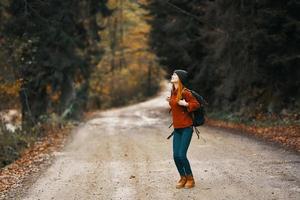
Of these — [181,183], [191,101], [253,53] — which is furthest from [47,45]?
[191,101]

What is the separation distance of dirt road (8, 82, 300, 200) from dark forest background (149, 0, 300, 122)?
9.51 feet

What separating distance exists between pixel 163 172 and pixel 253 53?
29.4 feet

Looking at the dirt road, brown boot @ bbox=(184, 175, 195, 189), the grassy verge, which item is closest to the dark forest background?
the grassy verge

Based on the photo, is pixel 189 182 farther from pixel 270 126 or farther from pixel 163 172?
pixel 270 126

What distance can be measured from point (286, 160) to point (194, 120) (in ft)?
13.5

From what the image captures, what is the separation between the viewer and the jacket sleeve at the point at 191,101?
962 cm

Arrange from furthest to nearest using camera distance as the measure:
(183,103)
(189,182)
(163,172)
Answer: (163,172), (189,182), (183,103)

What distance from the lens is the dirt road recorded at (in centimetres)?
998

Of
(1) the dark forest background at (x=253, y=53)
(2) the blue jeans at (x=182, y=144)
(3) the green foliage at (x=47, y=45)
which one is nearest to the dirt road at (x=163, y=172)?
(2) the blue jeans at (x=182, y=144)

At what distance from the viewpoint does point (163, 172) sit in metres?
12.2

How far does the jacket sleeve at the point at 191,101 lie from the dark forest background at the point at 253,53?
867 centimetres

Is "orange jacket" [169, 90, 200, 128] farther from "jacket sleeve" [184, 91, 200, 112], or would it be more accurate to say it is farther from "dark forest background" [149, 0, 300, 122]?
"dark forest background" [149, 0, 300, 122]

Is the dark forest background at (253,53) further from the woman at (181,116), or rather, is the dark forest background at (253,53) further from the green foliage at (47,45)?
the woman at (181,116)

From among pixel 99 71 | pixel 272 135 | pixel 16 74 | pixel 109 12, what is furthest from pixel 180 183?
pixel 99 71
